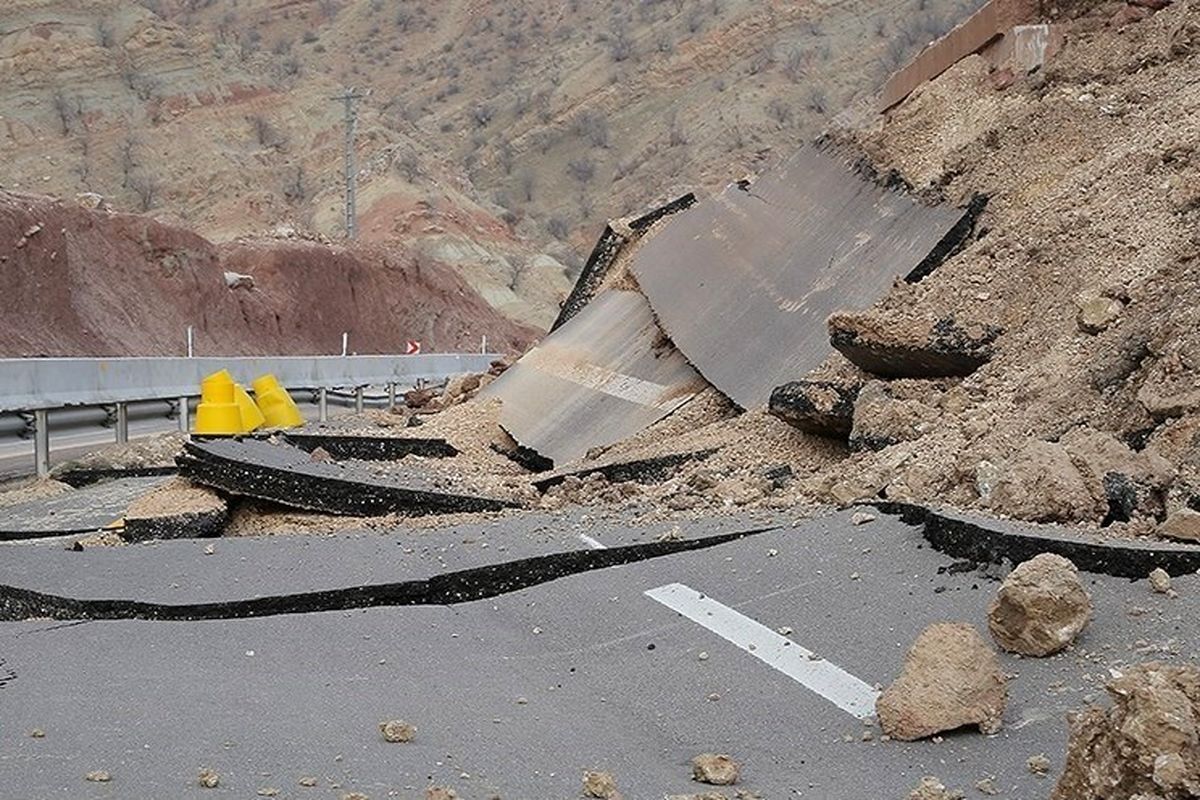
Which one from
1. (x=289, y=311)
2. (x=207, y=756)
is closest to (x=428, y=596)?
(x=207, y=756)

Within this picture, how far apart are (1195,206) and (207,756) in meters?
4.91

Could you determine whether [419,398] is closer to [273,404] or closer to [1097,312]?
[273,404]

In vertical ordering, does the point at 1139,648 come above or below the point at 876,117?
below

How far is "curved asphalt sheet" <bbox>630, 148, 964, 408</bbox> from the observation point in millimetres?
8406

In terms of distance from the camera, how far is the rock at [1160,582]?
4.07 m

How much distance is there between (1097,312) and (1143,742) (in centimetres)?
386

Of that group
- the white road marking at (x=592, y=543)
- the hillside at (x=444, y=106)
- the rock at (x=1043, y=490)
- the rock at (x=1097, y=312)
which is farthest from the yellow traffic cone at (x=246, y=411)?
the hillside at (x=444, y=106)

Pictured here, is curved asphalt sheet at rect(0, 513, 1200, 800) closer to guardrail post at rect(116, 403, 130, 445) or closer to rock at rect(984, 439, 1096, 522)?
rock at rect(984, 439, 1096, 522)

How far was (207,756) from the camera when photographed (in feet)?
11.5

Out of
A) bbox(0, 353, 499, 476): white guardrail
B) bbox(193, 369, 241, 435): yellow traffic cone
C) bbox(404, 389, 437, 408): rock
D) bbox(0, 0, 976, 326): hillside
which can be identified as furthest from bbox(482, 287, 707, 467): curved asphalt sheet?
bbox(0, 0, 976, 326): hillside

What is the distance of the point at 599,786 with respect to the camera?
10.9 ft

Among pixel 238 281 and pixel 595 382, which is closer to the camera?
pixel 595 382

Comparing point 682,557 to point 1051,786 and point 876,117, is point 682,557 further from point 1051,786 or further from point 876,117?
point 876,117

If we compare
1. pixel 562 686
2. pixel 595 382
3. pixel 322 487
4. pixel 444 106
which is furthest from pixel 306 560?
pixel 444 106
